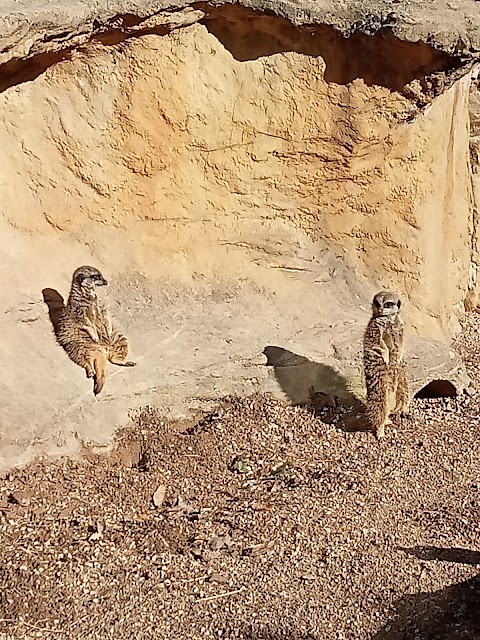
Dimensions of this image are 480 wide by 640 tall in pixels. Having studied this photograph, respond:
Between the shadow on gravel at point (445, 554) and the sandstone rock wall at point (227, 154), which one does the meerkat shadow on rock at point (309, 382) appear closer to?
the sandstone rock wall at point (227, 154)

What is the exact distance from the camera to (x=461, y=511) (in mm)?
4160

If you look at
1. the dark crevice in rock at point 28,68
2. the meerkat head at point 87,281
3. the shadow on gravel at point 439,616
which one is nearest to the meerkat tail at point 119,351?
the meerkat head at point 87,281

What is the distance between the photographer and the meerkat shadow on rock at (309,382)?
5043 mm

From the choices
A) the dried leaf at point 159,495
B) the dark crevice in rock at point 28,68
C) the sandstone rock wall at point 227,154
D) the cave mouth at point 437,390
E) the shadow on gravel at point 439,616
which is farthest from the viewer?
the cave mouth at point 437,390

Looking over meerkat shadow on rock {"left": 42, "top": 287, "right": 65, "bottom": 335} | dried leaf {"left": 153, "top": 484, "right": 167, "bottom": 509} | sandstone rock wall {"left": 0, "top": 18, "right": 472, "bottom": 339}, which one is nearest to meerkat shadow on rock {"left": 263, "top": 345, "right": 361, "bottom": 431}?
sandstone rock wall {"left": 0, "top": 18, "right": 472, "bottom": 339}

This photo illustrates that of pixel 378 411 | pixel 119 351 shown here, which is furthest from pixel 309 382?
pixel 119 351

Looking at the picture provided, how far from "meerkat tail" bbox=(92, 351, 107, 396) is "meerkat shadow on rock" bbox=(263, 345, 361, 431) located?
3.07ft

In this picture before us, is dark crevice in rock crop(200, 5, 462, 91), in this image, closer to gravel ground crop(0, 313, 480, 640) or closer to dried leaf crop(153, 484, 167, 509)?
gravel ground crop(0, 313, 480, 640)

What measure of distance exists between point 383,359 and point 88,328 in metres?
1.59

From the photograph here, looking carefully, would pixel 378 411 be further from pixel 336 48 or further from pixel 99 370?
pixel 336 48

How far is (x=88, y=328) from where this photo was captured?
15.5ft

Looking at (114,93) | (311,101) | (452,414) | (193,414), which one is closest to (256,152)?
(311,101)

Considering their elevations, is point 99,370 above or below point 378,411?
above

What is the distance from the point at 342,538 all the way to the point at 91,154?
2487mm
